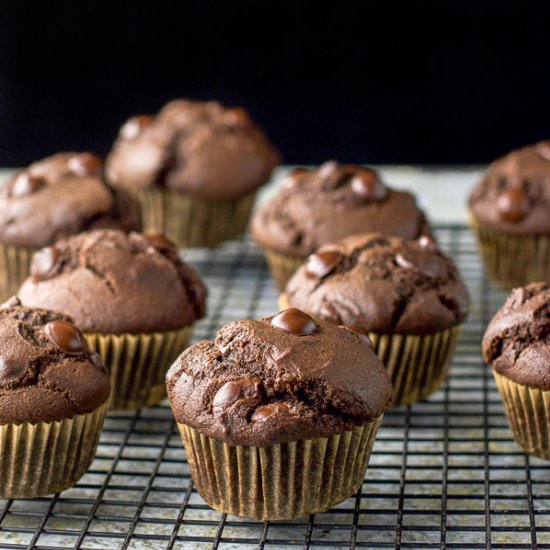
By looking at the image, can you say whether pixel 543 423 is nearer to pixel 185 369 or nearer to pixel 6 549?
pixel 185 369

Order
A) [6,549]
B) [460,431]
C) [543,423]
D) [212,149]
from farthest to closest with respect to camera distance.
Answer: [212,149] → [460,431] → [543,423] → [6,549]

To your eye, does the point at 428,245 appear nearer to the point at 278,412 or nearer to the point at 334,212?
the point at 334,212

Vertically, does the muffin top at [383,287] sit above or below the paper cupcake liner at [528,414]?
above

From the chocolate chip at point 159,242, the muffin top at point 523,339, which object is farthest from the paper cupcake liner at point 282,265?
Answer: the muffin top at point 523,339

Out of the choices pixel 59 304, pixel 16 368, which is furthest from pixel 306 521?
pixel 59 304

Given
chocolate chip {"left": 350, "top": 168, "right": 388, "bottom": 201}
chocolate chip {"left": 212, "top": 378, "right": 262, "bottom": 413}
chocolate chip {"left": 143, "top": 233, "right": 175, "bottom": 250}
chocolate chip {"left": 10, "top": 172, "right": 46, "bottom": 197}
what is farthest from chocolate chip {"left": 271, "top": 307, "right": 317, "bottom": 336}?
chocolate chip {"left": 10, "top": 172, "right": 46, "bottom": 197}

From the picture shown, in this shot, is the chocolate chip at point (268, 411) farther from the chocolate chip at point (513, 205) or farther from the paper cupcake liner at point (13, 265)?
the chocolate chip at point (513, 205)
